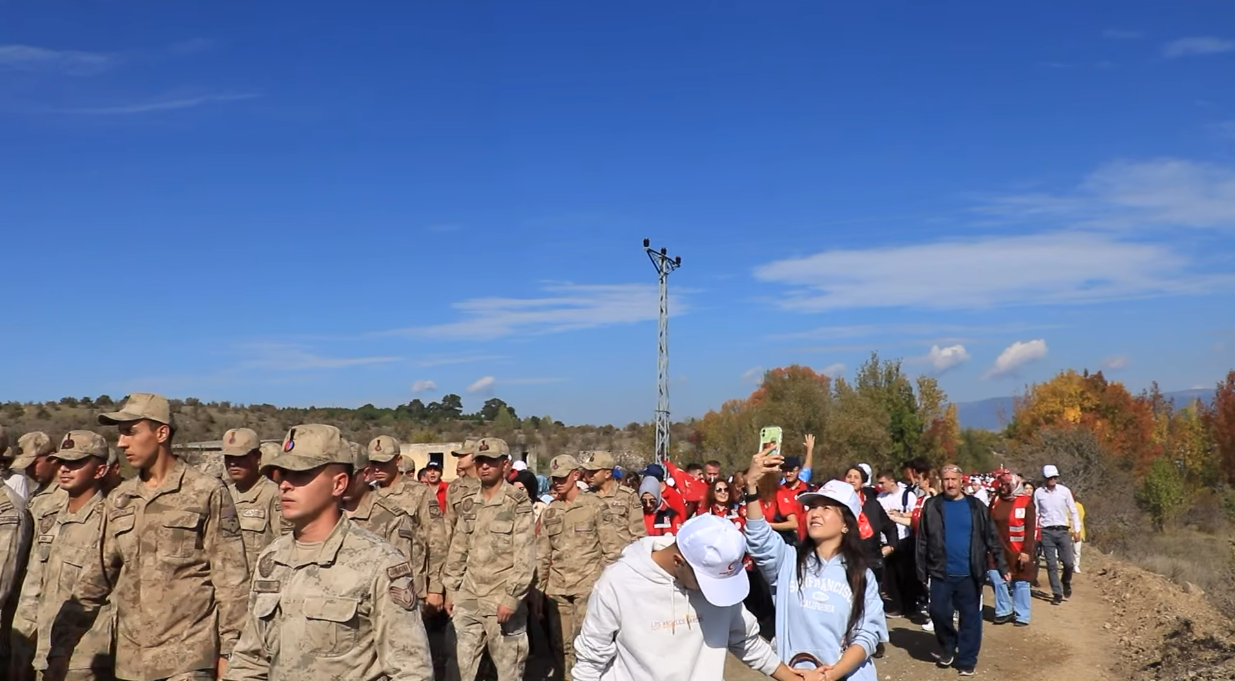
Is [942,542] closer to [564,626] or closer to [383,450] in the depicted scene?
[564,626]

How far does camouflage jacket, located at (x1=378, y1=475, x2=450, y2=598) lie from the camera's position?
27.3 feet

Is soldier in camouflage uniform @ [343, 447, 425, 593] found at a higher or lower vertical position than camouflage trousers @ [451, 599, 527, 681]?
higher

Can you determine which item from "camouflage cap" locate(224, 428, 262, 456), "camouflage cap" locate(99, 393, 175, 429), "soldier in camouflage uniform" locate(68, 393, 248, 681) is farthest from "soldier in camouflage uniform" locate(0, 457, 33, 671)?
"camouflage cap" locate(224, 428, 262, 456)

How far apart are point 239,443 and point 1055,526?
456 inches

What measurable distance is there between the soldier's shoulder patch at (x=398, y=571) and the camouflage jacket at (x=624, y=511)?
226 inches

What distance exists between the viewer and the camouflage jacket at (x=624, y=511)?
9.44m

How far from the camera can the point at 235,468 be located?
7379 mm

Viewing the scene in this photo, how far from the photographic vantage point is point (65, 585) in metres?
5.61

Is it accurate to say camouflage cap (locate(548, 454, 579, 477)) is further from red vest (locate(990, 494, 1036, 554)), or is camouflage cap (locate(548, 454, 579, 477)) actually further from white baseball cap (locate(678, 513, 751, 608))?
red vest (locate(990, 494, 1036, 554))

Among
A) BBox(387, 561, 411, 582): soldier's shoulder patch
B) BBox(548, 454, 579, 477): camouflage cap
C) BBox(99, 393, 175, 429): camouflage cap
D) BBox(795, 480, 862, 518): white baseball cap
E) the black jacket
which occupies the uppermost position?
BBox(99, 393, 175, 429): camouflage cap

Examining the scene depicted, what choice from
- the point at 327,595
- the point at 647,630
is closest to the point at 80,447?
the point at 327,595

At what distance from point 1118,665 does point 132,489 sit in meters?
9.96

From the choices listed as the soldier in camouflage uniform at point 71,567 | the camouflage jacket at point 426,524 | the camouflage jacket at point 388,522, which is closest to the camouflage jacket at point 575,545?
the camouflage jacket at point 426,524

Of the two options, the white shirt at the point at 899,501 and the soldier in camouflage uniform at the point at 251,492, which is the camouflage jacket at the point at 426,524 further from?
the white shirt at the point at 899,501
